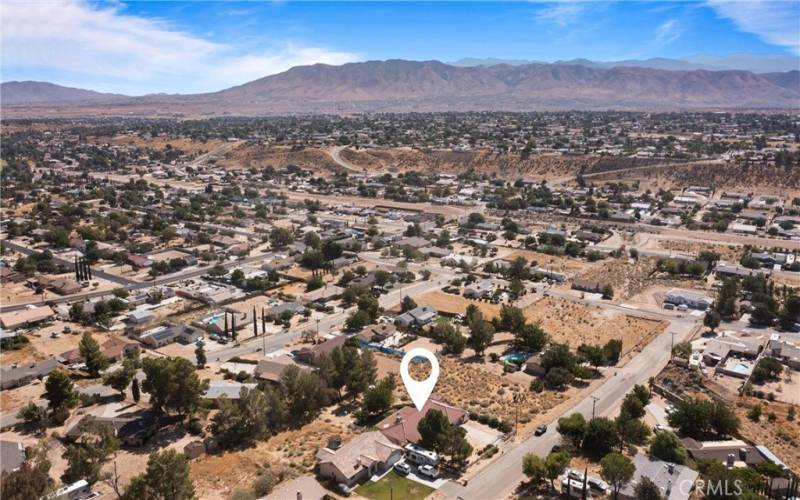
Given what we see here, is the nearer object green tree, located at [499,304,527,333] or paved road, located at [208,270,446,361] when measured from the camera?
paved road, located at [208,270,446,361]

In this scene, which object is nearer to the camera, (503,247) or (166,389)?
(166,389)

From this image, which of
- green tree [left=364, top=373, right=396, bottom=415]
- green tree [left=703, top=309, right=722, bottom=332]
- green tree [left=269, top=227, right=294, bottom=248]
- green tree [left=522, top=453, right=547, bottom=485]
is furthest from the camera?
green tree [left=269, top=227, right=294, bottom=248]

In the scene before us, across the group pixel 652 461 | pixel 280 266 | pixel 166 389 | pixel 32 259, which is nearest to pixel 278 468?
pixel 166 389

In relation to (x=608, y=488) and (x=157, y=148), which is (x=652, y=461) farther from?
(x=157, y=148)

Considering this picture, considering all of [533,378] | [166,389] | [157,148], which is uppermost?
[157,148]

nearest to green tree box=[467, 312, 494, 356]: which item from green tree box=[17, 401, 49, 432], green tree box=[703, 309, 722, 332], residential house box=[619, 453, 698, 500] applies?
residential house box=[619, 453, 698, 500]

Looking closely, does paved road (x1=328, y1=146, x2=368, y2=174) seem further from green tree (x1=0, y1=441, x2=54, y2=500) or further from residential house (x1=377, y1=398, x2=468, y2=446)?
green tree (x1=0, y1=441, x2=54, y2=500)

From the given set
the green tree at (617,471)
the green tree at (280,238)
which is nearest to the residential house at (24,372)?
the green tree at (280,238)
